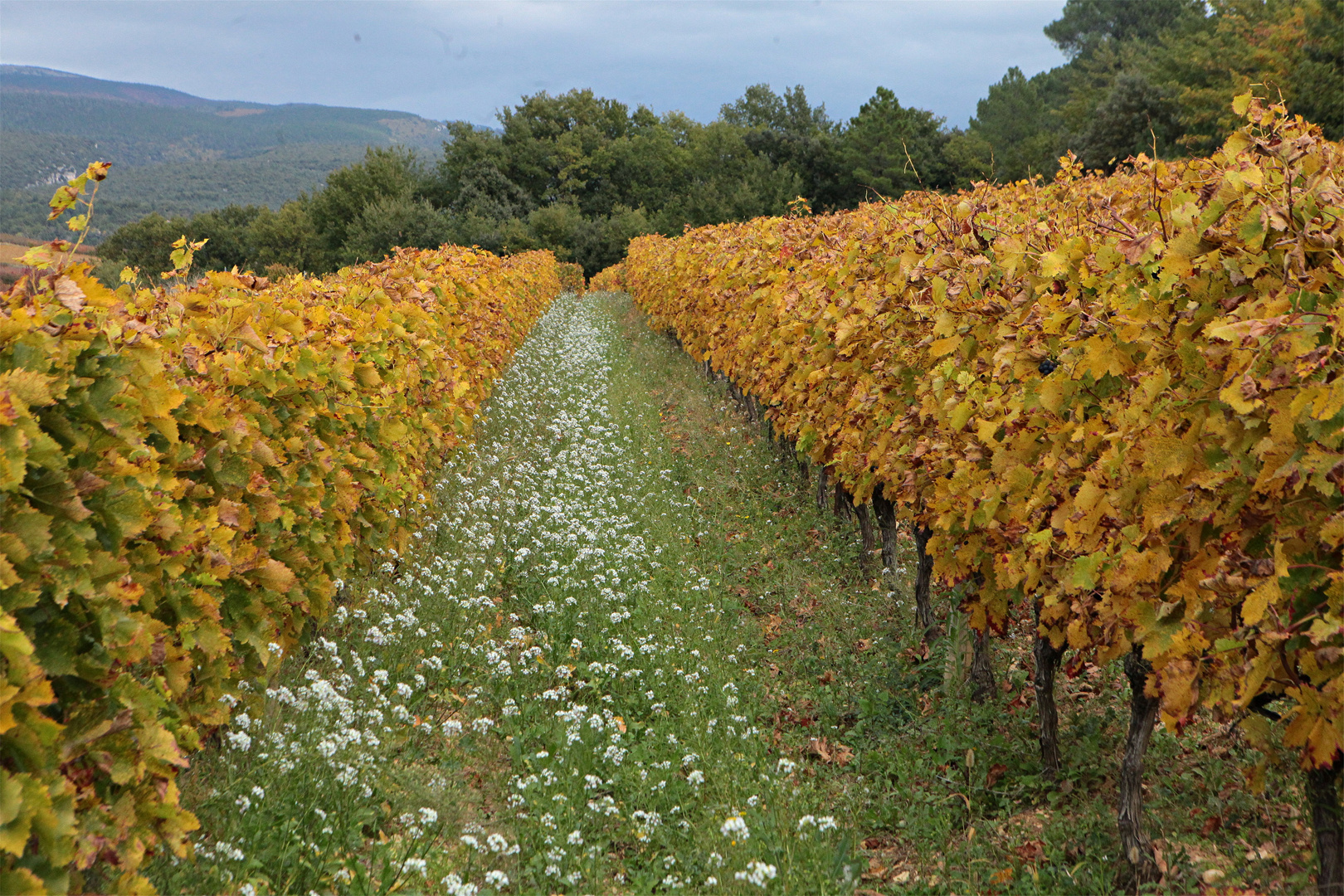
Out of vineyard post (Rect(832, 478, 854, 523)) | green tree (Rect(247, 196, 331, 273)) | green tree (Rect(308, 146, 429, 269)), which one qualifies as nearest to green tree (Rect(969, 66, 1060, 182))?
vineyard post (Rect(832, 478, 854, 523))

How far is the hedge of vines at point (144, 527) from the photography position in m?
2.67

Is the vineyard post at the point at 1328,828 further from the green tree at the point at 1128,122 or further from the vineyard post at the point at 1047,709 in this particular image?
the green tree at the point at 1128,122

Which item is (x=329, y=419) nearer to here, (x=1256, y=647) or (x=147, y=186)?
(x=1256, y=647)

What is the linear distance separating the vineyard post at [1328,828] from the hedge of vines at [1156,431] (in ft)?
0.04

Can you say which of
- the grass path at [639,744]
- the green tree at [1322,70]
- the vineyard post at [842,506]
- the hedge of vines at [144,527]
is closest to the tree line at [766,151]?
the green tree at [1322,70]

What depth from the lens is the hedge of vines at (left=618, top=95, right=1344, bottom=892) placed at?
2844 mm

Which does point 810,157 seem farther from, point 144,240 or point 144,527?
point 144,527

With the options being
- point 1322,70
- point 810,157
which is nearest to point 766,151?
point 810,157

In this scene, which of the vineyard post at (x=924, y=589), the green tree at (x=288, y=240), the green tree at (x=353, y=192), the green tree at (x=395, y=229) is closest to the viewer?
the vineyard post at (x=924, y=589)

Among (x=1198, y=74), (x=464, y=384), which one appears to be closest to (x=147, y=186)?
(x=1198, y=74)

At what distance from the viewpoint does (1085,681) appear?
250 inches

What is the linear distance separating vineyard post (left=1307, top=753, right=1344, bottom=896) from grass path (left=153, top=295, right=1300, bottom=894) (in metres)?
0.74

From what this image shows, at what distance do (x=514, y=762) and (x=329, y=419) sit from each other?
244cm

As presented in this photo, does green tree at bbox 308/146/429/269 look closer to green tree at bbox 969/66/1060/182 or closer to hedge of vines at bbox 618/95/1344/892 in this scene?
green tree at bbox 969/66/1060/182
